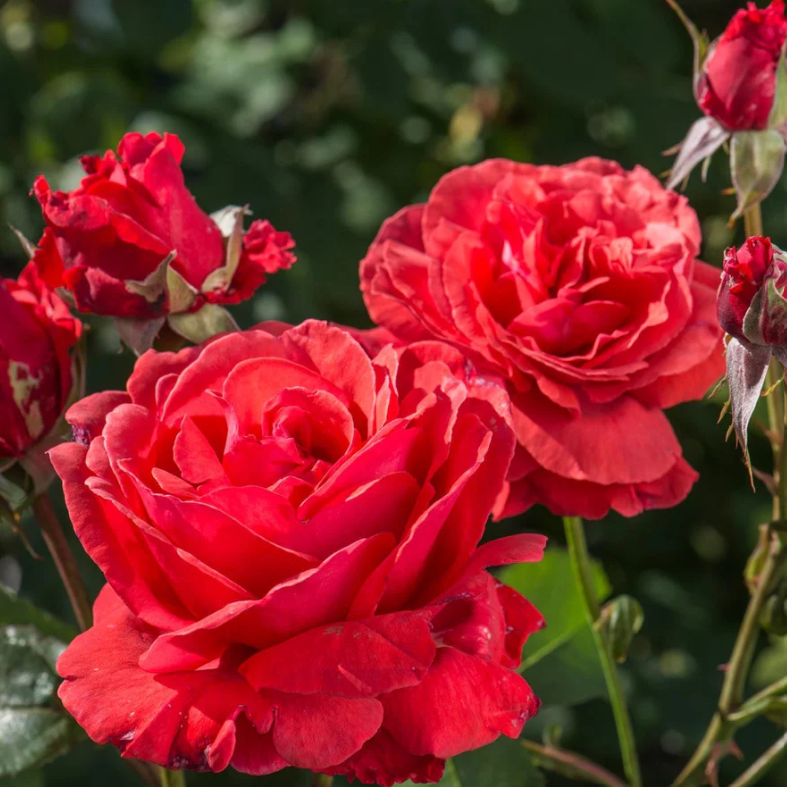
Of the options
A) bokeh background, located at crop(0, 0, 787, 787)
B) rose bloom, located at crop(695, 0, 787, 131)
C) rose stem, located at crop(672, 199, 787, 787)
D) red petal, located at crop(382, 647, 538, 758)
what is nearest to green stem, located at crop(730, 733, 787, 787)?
rose stem, located at crop(672, 199, 787, 787)

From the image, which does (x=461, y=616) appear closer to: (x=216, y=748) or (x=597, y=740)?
(x=216, y=748)

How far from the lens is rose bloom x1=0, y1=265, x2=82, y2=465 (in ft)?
1.88

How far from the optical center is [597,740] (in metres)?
1.33

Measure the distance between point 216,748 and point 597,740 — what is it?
0.99m

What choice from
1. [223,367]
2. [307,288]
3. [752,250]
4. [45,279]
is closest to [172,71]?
[307,288]

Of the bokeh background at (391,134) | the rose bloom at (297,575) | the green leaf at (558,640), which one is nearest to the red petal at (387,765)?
the rose bloom at (297,575)

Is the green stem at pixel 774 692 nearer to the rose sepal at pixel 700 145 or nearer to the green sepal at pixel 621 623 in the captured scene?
the green sepal at pixel 621 623

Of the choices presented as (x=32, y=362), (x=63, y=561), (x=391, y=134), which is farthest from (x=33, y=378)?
(x=391, y=134)

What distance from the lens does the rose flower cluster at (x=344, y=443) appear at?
17.6 inches

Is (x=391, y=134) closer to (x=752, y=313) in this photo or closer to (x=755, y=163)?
(x=755, y=163)

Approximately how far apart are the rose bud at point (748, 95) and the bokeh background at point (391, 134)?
64cm

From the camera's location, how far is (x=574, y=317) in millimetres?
619

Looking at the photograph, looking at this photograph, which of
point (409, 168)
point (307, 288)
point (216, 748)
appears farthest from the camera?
point (409, 168)

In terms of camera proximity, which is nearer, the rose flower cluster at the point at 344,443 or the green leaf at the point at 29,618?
the rose flower cluster at the point at 344,443
